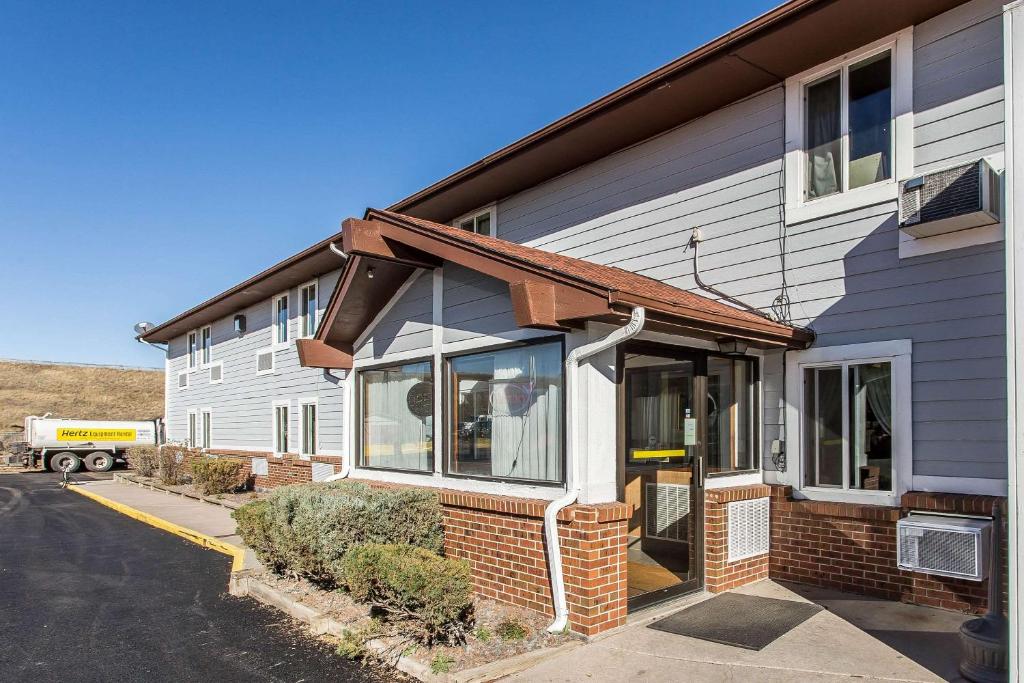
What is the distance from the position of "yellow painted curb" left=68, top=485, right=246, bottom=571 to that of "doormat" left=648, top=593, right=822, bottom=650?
17.4 feet

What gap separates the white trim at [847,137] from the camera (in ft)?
20.4

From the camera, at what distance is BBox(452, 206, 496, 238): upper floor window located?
11141mm

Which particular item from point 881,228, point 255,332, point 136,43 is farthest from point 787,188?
point 255,332

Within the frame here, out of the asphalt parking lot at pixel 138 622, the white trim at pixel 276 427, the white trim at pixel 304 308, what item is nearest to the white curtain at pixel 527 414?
the asphalt parking lot at pixel 138 622

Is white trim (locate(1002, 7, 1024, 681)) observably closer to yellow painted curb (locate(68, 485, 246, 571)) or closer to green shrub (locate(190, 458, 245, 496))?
yellow painted curb (locate(68, 485, 246, 571))

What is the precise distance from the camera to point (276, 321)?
17172mm

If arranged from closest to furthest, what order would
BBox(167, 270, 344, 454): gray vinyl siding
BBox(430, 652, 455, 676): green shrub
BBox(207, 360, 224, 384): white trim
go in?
BBox(430, 652, 455, 676): green shrub
BBox(167, 270, 344, 454): gray vinyl siding
BBox(207, 360, 224, 384): white trim

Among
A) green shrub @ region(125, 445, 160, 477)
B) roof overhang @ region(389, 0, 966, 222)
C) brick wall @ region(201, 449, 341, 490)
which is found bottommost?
green shrub @ region(125, 445, 160, 477)

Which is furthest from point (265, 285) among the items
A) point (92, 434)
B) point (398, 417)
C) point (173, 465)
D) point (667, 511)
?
point (92, 434)

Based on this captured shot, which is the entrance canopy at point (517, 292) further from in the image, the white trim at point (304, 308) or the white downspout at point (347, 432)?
the white trim at point (304, 308)

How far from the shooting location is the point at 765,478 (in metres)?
7.06

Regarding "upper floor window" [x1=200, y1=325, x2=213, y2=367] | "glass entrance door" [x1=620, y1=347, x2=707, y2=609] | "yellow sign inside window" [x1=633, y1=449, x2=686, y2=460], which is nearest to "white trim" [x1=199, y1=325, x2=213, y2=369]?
"upper floor window" [x1=200, y1=325, x2=213, y2=367]

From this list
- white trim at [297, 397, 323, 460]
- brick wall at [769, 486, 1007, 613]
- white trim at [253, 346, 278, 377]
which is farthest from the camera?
white trim at [253, 346, 278, 377]

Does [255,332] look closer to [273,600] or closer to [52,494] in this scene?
[52,494]
